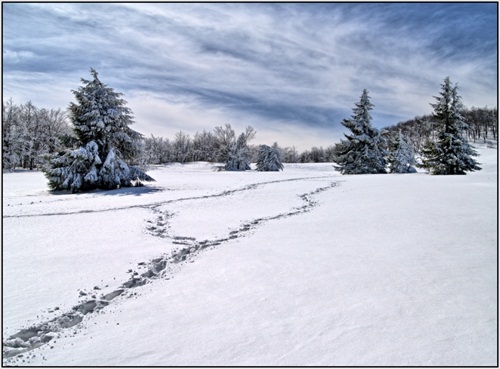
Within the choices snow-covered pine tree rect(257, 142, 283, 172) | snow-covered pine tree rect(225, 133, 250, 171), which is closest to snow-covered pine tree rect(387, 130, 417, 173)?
snow-covered pine tree rect(257, 142, 283, 172)

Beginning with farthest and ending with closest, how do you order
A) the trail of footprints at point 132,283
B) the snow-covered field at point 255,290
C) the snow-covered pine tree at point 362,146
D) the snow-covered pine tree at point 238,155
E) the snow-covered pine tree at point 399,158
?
the snow-covered pine tree at point 238,155 < the snow-covered pine tree at point 399,158 < the snow-covered pine tree at point 362,146 < the trail of footprints at point 132,283 < the snow-covered field at point 255,290

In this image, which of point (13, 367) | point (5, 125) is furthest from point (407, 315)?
point (5, 125)

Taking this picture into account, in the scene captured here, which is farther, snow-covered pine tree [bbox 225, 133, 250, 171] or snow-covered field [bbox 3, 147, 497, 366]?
snow-covered pine tree [bbox 225, 133, 250, 171]

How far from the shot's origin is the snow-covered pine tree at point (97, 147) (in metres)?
17.8

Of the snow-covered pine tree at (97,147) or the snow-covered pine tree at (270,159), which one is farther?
the snow-covered pine tree at (270,159)

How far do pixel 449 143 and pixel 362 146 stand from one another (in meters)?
7.91

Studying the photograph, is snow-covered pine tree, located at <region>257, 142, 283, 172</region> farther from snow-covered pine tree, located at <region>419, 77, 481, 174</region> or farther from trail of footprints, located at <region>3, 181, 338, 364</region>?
trail of footprints, located at <region>3, 181, 338, 364</region>

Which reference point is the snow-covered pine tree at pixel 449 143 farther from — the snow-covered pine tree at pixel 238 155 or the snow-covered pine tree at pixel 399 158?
the snow-covered pine tree at pixel 238 155

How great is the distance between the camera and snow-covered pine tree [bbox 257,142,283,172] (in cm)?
4688

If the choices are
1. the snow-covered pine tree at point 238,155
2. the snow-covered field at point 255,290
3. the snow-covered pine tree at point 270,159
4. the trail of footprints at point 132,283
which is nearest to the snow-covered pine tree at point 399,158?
the snow-covered pine tree at point 270,159

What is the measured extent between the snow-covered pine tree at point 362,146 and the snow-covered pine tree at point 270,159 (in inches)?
618

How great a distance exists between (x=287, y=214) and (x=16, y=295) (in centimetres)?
763

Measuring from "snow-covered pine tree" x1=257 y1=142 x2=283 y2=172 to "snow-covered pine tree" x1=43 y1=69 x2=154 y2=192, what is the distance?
28588 mm

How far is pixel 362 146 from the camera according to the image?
3130 centimetres
